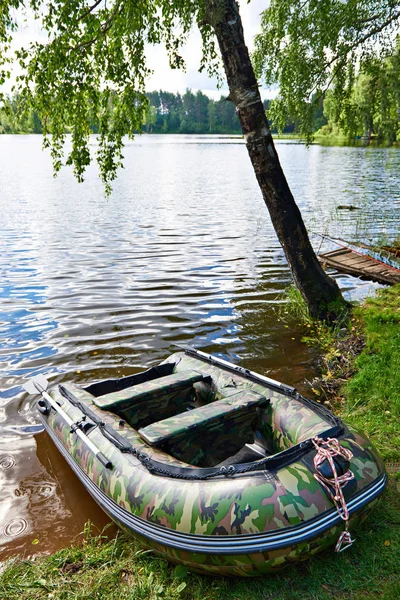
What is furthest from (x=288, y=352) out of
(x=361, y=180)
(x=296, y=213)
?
(x=361, y=180)

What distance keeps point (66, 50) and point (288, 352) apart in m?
6.00

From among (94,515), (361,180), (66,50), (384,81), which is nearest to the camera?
(94,515)

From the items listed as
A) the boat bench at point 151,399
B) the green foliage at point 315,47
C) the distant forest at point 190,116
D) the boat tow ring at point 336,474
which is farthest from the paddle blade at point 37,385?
the distant forest at point 190,116

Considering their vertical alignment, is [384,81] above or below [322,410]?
above

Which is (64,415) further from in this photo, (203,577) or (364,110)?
(364,110)

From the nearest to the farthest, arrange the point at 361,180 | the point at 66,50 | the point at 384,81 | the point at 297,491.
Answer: the point at 297,491, the point at 66,50, the point at 384,81, the point at 361,180

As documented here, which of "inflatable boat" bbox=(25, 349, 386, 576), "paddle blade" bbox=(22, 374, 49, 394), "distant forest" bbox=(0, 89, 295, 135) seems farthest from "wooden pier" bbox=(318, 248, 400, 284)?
"distant forest" bbox=(0, 89, 295, 135)

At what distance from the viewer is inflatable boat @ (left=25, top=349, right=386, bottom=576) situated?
3.69 metres

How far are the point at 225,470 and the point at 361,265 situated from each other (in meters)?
9.46

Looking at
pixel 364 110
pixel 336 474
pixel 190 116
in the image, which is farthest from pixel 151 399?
pixel 190 116

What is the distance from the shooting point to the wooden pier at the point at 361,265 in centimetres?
1157

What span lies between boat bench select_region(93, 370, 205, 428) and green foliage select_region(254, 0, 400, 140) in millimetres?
6978

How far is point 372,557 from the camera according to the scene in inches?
153

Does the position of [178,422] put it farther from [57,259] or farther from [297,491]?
[57,259]
